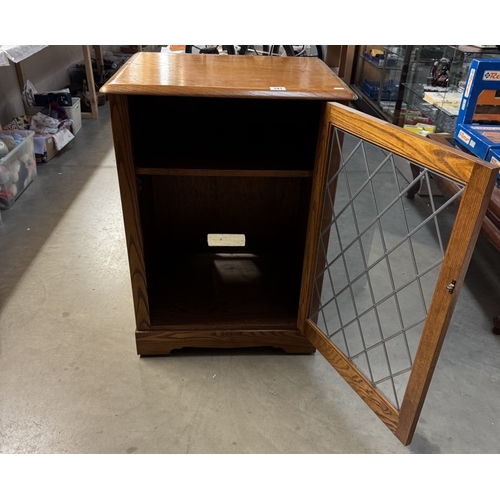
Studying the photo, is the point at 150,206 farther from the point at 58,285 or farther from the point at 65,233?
the point at 65,233

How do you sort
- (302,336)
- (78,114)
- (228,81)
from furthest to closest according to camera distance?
(78,114)
(302,336)
(228,81)

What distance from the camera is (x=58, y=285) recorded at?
1.89m

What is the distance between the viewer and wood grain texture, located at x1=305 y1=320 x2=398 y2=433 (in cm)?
118

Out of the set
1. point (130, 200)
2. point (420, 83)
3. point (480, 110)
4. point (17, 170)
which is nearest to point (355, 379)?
point (130, 200)

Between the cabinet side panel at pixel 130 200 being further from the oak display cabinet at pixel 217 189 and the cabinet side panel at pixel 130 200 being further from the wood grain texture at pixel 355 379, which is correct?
the wood grain texture at pixel 355 379

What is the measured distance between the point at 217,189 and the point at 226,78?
0.59m

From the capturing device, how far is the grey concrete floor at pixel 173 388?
129 centimetres

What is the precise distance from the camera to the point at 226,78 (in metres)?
1.28

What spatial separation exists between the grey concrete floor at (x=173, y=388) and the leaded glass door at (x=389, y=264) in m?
0.14

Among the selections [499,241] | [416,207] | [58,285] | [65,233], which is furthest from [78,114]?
[499,241]

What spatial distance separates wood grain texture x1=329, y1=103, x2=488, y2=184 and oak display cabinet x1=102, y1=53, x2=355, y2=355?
0.09 m

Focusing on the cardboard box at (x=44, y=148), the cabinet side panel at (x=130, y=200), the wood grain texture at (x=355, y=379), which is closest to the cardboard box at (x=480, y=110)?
the wood grain texture at (x=355, y=379)

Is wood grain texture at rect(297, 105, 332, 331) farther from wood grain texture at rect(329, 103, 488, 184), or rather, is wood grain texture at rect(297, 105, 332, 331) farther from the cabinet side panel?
the cabinet side panel

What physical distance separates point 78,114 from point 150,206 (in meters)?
2.20
